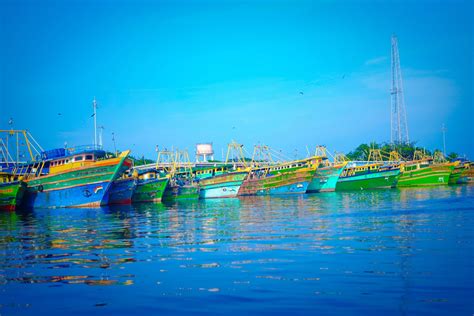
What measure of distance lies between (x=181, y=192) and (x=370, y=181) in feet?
115

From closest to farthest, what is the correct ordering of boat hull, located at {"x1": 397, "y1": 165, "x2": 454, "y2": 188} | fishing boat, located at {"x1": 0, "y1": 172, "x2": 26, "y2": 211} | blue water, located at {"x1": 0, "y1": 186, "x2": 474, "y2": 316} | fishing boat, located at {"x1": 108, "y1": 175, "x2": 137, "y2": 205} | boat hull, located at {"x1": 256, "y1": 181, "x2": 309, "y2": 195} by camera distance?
blue water, located at {"x1": 0, "y1": 186, "x2": 474, "y2": 316}, fishing boat, located at {"x1": 0, "y1": 172, "x2": 26, "y2": 211}, fishing boat, located at {"x1": 108, "y1": 175, "x2": 137, "y2": 205}, boat hull, located at {"x1": 256, "y1": 181, "x2": 309, "y2": 195}, boat hull, located at {"x1": 397, "y1": 165, "x2": 454, "y2": 188}

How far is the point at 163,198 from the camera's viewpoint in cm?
6794

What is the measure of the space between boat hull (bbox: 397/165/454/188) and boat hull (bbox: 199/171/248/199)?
33949 millimetres

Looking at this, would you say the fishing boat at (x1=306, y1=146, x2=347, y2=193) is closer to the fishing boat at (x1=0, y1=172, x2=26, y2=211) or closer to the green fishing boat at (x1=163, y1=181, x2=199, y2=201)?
the green fishing boat at (x1=163, y1=181, x2=199, y2=201)

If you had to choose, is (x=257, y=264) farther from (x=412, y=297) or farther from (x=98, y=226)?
(x=98, y=226)

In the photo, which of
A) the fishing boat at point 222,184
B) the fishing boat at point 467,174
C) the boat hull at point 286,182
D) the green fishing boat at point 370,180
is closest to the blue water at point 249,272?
the fishing boat at point 222,184

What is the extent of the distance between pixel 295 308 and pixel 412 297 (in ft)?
8.23

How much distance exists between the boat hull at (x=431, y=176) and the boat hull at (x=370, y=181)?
3.36 metres

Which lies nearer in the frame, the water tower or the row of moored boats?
the row of moored boats

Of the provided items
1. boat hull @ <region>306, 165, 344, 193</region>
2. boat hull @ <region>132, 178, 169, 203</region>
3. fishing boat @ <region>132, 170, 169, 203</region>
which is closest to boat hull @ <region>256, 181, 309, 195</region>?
boat hull @ <region>306, 165, 344, 193</region>

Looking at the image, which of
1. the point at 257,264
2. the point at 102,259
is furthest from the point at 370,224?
the point at 102,259

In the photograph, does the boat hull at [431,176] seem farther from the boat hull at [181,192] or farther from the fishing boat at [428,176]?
the boat hull at [181,192]

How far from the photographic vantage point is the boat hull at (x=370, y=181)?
82.1 m

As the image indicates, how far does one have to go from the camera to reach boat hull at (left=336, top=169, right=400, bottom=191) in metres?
82.1
